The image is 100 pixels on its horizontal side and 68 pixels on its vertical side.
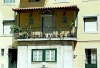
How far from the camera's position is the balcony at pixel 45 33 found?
96.1ft

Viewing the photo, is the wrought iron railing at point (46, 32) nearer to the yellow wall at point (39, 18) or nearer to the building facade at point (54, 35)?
the building facade at point (54, 35)

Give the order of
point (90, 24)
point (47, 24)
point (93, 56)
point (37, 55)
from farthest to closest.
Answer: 1. point (47, 24)
2. point (90, 24)
3. point (93, 56)
4. point (37, 55)

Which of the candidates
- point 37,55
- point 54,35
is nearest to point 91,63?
point 54,35

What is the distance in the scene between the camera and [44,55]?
29.5 m

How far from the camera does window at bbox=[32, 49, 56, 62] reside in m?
29.3

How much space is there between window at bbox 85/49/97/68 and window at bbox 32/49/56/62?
3121 millimetres

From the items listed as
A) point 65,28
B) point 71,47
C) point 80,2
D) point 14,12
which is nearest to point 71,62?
point 71,47

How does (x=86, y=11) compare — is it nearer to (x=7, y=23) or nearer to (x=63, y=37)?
(x=63, y=37)

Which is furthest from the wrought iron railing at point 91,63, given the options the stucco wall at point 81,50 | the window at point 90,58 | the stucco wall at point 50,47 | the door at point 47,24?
A: the door at point 47,24

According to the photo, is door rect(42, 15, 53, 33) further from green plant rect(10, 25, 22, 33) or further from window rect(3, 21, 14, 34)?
window rect(3, 21, 14, 34)

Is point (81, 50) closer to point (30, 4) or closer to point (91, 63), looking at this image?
point (91, 63)

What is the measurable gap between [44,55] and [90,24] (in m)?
5.20

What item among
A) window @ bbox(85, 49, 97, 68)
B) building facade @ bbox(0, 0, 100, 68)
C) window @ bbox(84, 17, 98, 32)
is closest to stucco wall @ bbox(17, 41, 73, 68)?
building facade @ bbox(0, 0, 100, 68)

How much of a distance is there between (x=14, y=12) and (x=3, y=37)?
2726mm
